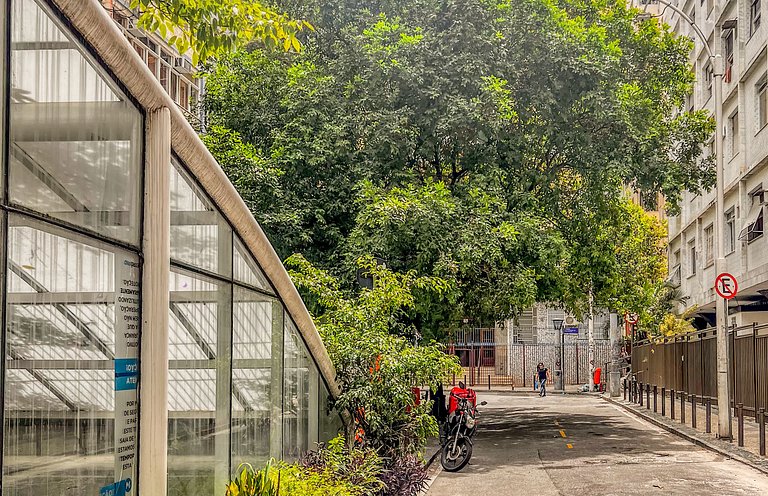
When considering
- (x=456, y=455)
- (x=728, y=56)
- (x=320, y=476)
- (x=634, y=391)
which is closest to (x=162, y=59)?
(x=728, y=56)

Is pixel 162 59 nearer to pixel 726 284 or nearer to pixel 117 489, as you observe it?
pixel 726 284

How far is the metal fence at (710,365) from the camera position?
24.0 meters

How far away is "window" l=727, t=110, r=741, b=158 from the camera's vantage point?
3278cm

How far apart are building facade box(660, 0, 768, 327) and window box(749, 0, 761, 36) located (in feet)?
0.05

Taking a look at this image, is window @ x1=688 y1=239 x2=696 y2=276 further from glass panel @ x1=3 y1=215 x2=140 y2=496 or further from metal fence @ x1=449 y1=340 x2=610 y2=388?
glass panel @ x1=3 y1=215 x2=140 y2=496

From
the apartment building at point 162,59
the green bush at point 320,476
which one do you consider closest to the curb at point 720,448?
the green bush at point 320,476

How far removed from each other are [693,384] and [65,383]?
28250 mm

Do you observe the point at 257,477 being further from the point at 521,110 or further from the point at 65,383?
the point at 521,110

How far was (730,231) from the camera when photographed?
113 feet

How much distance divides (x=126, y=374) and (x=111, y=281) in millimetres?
713

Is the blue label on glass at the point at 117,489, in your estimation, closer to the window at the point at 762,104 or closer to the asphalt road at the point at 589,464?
the asphalt road at the point at 589,464

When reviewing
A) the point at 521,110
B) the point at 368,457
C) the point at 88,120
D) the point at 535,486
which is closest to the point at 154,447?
the point at 88,120

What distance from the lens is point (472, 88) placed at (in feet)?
71.1

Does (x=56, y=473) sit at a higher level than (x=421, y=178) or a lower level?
lower
